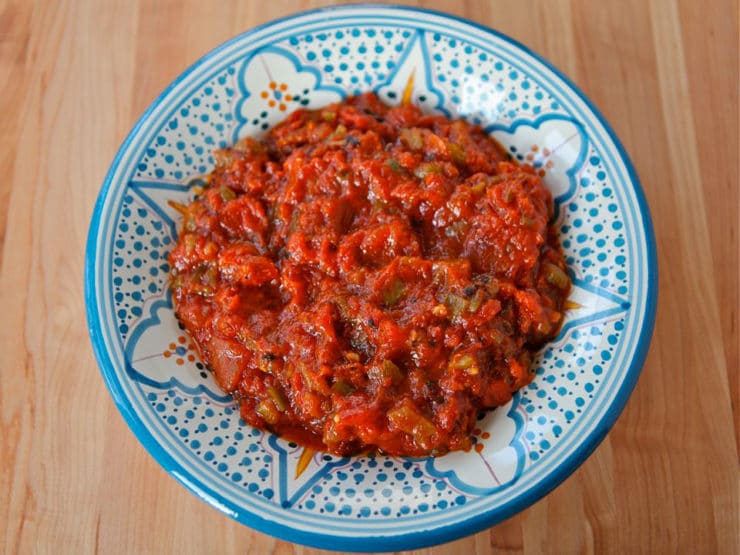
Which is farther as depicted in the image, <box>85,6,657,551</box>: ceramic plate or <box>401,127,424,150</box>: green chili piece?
<box>401,127,424,150</box>: green chili piece

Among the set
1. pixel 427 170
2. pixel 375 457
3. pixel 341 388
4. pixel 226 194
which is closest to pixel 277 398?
pixel 341 388

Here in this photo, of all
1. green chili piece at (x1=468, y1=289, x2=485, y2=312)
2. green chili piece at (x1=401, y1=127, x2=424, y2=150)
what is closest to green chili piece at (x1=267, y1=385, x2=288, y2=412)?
green chili piece at (x1=468, y1=289, x2=485, y2=312)

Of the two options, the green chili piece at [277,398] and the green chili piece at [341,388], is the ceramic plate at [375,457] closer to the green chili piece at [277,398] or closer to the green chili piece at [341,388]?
the green chili piece at [277,398]

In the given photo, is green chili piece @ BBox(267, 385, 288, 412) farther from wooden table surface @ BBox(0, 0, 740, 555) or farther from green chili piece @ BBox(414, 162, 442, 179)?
green chili piece @ BBox(414, 162, 442, 179)

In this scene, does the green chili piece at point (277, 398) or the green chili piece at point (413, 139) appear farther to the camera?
the green chili piece at point (413, 139)

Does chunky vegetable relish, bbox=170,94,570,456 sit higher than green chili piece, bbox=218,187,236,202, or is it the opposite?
green chili piece, bbox=218,187,236,202

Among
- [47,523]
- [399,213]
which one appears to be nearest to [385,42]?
[399,213]

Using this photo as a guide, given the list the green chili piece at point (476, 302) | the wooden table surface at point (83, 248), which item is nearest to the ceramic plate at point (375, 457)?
the green chili piece at point (476, 302)
